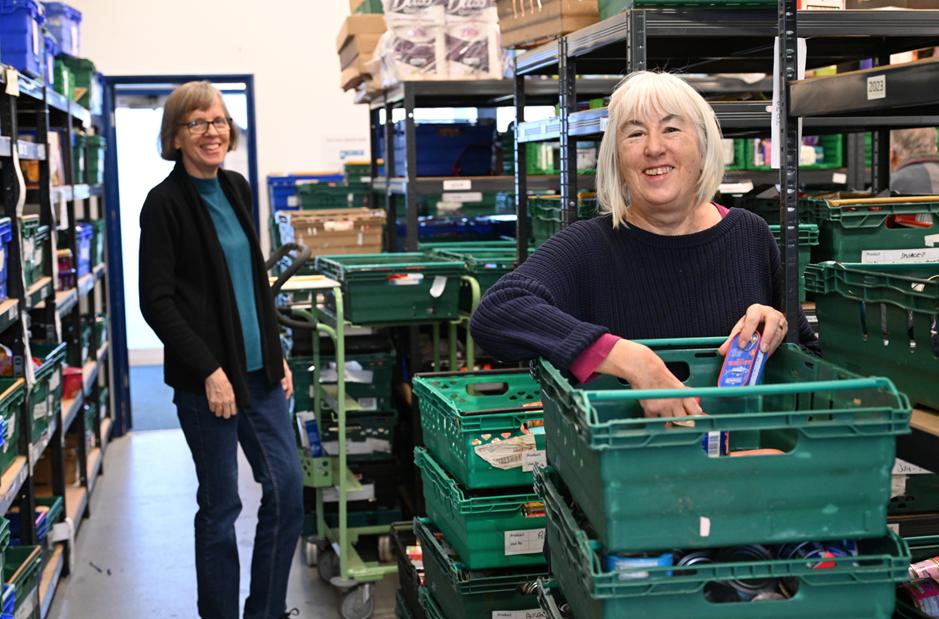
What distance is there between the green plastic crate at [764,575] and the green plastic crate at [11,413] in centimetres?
241

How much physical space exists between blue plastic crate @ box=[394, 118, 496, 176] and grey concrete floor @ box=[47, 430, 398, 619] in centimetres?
219

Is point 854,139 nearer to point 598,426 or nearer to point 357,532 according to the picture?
point 357,532

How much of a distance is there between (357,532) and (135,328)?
20.6 ft

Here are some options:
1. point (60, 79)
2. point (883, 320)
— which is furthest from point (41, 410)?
point (883, 320)

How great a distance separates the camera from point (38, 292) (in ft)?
12.6

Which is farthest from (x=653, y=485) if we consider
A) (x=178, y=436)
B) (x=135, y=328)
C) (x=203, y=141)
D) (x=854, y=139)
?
(x=135, y=328)

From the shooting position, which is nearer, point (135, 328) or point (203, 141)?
point (203, 141)

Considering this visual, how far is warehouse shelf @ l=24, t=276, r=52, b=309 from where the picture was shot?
3.67 meters

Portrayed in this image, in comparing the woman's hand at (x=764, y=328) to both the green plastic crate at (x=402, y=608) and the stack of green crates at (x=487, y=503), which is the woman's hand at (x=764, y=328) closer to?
the stack of green crates at (x=487, y=503)

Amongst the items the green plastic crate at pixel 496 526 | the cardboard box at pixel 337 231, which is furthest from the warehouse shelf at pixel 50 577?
the green plastic crate at pixel 496 526

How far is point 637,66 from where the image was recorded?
2436mm

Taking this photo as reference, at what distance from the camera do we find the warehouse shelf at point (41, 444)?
11.6 feet

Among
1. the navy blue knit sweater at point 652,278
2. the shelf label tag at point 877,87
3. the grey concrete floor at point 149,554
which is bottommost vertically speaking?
the grey concrete floor at point 149,554

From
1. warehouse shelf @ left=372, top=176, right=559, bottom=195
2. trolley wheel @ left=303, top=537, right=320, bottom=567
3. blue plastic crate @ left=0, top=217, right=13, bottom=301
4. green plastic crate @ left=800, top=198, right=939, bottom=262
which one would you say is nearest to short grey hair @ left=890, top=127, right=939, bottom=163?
green plastic crate @ left=800, top=198, right=939, bottom=262
